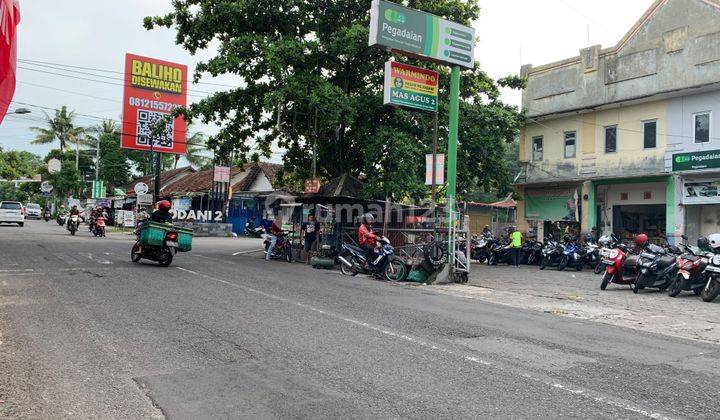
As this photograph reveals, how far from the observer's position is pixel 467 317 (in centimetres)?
861

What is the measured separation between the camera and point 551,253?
20.3 metres

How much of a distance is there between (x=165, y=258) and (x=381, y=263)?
568 cm

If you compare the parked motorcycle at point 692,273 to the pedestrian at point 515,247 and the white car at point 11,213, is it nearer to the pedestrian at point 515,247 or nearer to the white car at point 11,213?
the pedestrian at point 515,247

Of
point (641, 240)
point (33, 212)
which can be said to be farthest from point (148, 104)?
point (33, 212)

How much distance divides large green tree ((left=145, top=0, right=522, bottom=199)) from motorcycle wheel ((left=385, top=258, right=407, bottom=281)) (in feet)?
11.8

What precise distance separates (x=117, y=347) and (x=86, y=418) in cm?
209

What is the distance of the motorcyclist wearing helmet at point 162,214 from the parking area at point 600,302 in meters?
7.23

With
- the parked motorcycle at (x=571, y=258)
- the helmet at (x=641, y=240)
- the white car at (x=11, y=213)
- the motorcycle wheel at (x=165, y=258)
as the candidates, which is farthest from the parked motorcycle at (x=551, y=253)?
the white car at (x=11, y=213)

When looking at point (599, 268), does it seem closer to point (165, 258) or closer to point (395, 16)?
point (395, 16)

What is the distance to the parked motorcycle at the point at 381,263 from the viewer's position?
48.0 feet

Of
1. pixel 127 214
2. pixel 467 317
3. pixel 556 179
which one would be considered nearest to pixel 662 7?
pixel 556 179

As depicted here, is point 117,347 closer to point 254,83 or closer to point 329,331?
point 329,331

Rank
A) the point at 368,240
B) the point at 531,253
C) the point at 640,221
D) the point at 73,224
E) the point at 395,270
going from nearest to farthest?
1. the point at 395,270
2. the point at 368,240
3. the point at 531,253
4. the point at 640,221
5. the point at 73,224

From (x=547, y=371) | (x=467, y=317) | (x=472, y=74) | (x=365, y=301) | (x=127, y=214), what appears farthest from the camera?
(x=127, y=214)
